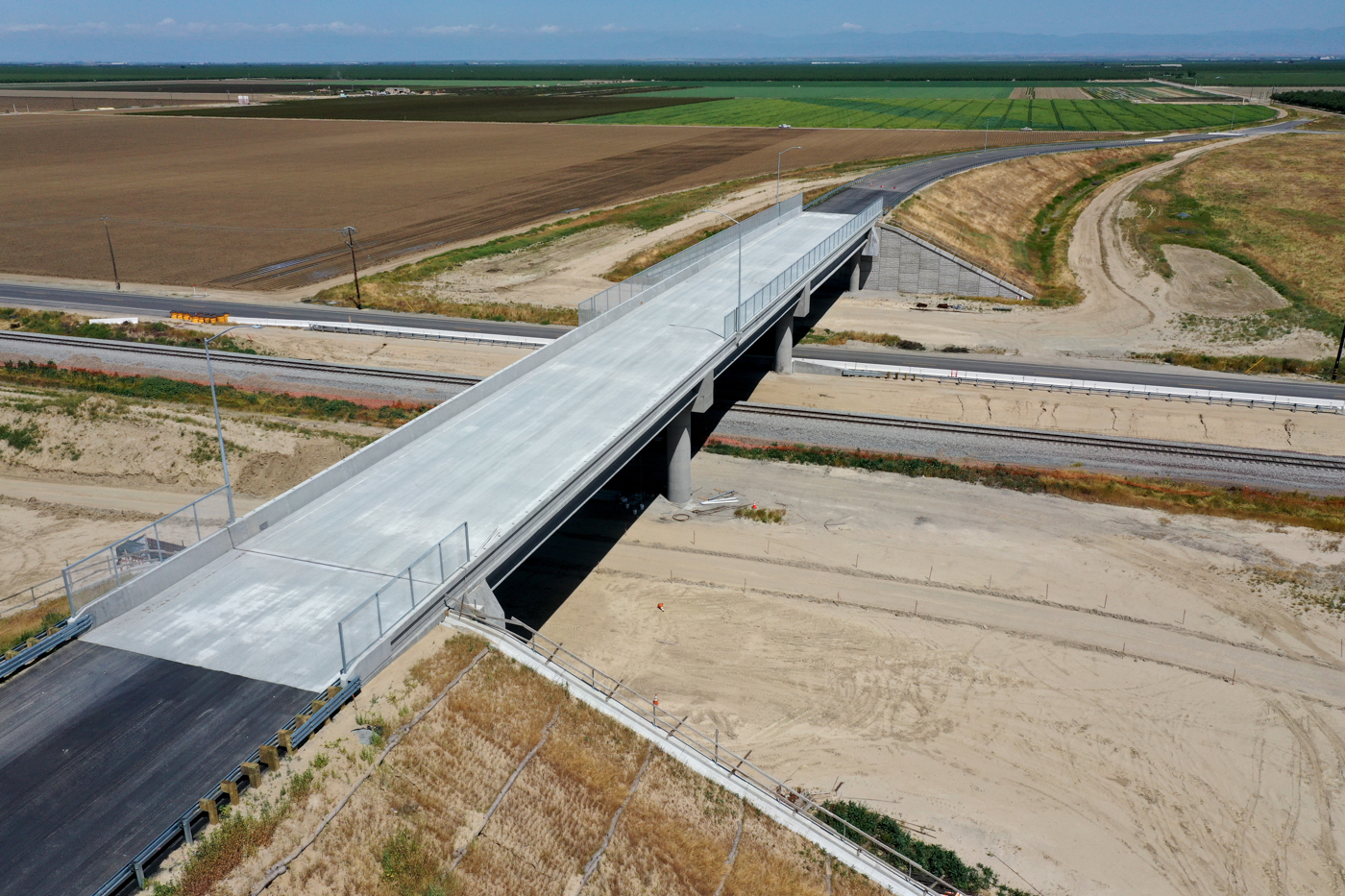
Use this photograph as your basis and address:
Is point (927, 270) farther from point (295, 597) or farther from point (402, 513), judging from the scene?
point (295, 597)

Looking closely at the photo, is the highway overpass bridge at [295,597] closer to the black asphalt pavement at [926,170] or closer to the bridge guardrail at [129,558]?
the bridge guardrail at [129,558]

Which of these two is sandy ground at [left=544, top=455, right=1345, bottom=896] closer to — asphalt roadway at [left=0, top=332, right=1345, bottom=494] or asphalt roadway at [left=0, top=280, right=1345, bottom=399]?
asphalt roadway at [left=0, top=332, right=1345, bottom=494]

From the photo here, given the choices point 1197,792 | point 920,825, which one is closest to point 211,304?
point 920,825

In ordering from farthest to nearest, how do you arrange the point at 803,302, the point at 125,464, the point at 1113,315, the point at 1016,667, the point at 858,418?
the point at 1113,315 < the point at 803,302 < the point at 858,418 < the point at 125,464 < the point at 1016,667

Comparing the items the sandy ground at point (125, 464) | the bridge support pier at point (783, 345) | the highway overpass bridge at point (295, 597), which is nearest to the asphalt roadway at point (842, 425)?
the bridge support pier at point (783, 345)

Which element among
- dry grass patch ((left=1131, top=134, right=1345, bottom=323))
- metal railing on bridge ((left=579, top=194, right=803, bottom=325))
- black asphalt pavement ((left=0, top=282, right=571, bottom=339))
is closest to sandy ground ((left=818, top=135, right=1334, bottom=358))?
dry grass patch ((left=1131, top=134, right=1345, bottom=323))

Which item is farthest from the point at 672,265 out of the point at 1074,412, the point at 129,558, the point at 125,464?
the point at 129,558

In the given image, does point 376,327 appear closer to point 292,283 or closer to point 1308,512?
point 292,283
